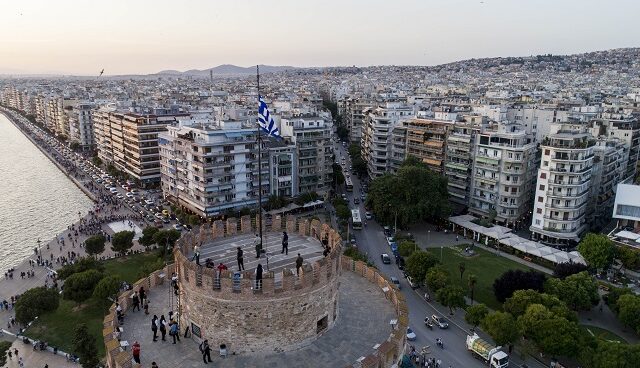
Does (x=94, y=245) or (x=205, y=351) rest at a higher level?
(x=205, y=351)

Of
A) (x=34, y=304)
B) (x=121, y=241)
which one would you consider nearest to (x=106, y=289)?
(x=34, y=304)

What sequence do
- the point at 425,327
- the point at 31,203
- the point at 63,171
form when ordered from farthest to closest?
the point at 63,171 < the point at 31,203 < the point at 425,327

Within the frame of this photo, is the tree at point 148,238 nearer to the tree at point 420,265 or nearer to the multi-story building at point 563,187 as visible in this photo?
the tree at point 420,265

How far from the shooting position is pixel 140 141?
8962 cm

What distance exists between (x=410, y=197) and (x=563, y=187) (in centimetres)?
1910

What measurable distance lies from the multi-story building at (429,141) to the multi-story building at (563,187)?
55.8 ft

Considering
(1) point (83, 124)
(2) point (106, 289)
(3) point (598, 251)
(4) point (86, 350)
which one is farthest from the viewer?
(1) point (83, 124)

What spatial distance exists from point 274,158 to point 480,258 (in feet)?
108

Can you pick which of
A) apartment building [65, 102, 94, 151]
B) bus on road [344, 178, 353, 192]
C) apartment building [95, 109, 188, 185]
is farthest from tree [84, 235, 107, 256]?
apartment building [65, 102, 94, 151]

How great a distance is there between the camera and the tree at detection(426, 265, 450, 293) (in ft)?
148

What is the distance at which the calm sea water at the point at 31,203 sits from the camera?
221 feet

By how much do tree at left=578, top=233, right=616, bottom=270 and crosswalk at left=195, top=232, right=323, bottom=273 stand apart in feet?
140

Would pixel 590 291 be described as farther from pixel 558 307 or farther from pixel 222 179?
pixel 222 179

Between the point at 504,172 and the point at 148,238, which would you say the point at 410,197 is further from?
the point at 148,238
